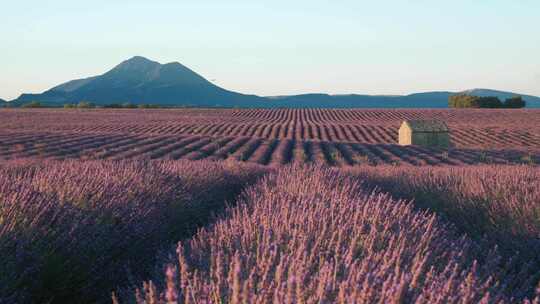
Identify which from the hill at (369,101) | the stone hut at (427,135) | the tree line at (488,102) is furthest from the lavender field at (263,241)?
the hill at (369,101)

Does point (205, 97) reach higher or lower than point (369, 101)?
higher

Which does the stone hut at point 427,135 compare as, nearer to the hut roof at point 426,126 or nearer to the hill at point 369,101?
the hut roof at point 426,126

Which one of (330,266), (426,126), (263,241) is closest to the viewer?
(330,266)

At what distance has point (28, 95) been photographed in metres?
156

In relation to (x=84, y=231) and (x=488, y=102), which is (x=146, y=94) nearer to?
(x=488, y=102)

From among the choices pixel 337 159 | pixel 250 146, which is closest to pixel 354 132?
pixel 250 146

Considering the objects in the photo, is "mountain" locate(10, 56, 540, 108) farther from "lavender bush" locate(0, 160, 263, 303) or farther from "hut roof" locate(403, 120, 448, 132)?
"lavender bush" locate(0, 160, 263, 303)

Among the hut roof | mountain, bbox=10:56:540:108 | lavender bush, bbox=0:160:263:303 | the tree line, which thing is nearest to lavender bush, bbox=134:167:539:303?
lavender bush, bbox=0:160:263:303

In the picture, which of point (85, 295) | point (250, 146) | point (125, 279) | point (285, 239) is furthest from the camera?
point (250, 146)

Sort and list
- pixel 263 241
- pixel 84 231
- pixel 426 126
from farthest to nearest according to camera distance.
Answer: pixel 426 126 < pixel 84 231 < pixel 263 241

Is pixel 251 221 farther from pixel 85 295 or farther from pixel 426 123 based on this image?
pixel 426 123

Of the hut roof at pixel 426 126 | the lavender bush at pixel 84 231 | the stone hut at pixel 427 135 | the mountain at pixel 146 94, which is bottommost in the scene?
the stone hut at pixel 427 135

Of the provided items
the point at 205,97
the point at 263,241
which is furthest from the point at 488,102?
the point at 205,97

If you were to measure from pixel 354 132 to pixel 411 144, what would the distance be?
331 inches
